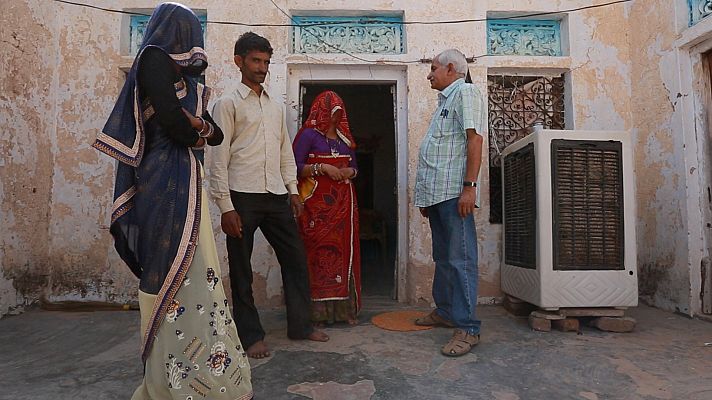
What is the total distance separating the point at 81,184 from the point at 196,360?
2844 millimetres

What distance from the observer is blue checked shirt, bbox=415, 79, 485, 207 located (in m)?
2.80

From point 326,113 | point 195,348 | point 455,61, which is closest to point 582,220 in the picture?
point 455,61

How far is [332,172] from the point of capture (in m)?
3.28

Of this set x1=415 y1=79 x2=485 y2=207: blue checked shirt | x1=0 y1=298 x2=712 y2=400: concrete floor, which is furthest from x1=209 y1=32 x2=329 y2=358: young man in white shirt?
x1=415 y1=79 x2=485 y2=207: blue checked shirt

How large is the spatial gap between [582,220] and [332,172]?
1768 mm

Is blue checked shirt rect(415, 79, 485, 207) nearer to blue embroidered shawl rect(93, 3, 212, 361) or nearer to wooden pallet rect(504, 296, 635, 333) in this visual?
wooden pallet rect(504, 296, 635, 333)

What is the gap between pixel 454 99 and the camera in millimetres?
2889

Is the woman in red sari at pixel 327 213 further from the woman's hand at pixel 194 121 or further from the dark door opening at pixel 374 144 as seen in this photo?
the dark door opening at pixel 374 144

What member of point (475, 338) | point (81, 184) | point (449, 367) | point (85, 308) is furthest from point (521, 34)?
point (85, 308)

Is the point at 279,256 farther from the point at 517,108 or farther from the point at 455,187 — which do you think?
the point at 517,108

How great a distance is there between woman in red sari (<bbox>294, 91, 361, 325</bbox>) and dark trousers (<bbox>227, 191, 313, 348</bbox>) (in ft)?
1.19

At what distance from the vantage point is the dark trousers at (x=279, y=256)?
2.72m

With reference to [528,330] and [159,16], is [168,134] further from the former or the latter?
[528,330]

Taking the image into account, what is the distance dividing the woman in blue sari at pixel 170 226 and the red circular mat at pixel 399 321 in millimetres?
1486
